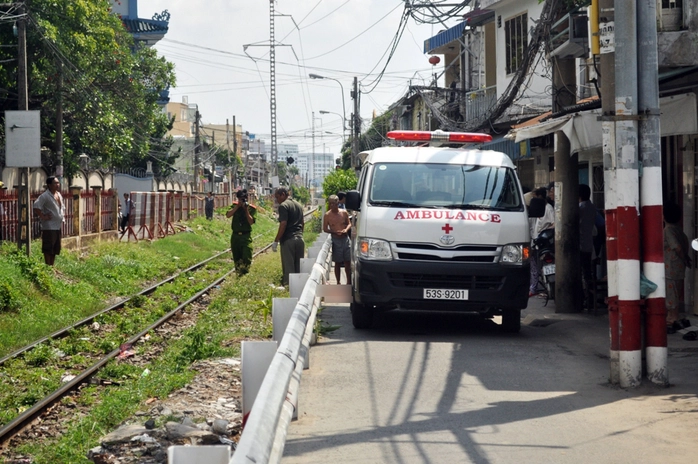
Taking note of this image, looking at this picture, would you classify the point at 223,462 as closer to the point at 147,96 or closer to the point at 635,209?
the point at 635,209

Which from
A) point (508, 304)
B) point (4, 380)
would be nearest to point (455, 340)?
point (508, 304)

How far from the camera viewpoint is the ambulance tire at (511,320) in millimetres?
11516

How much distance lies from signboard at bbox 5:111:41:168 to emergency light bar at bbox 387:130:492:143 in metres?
8.21

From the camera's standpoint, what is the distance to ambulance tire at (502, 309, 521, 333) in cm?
1152

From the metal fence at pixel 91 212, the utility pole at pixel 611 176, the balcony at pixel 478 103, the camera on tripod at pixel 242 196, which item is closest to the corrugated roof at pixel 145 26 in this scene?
the metal fence at pixel 91 212

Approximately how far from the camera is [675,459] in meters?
5.78

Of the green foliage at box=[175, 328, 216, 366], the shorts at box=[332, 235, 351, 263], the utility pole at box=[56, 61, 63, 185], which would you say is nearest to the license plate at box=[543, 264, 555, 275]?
the shorts at box=[332, 235, 351, 263]

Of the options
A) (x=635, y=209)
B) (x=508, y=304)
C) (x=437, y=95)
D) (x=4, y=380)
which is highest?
(x=437, y=95)

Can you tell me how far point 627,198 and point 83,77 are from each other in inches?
1045

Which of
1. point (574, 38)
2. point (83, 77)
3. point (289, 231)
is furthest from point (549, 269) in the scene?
point (83, 77)

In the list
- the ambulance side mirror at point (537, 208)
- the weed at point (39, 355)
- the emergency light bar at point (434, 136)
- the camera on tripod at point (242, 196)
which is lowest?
the weed at point (39, 355)

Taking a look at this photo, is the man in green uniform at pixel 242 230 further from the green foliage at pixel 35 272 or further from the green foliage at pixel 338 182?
the green foliage at pixel 338 182

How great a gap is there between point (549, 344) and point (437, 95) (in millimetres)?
28942

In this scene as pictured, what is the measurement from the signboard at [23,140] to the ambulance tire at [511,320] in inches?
418
